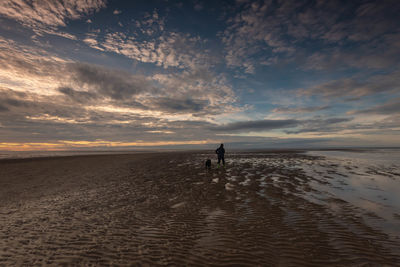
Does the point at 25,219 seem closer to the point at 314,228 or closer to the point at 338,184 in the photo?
the point at 314,228

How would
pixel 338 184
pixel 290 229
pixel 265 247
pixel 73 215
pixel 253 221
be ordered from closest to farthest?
pixel 265 247, pixel 290 229, pixel 253 221, pixel 73 215, pixel 338 184

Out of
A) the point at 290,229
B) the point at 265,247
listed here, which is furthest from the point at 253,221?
the point at 265,247

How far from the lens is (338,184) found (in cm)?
1223

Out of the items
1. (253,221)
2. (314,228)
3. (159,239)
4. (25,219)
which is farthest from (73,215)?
(314,228)

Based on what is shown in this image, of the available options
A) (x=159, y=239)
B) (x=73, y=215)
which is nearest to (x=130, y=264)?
(x=159, y=239)

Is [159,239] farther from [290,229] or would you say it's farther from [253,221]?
[290,229]

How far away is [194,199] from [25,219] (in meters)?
6.72

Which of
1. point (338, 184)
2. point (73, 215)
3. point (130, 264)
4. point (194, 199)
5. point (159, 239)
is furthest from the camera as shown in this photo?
point (338, 184)

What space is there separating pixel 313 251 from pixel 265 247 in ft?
3.74

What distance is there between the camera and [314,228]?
19.5ft

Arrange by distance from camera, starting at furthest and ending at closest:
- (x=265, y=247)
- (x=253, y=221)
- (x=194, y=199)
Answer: (x=194, y=199)
(x=253, y=221)
(x=265, y=247)

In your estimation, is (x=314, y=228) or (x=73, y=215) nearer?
(x=314, y=228)

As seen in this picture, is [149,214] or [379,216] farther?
[149,214]

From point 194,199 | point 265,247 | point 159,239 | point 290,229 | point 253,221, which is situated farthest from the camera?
point 194,199
